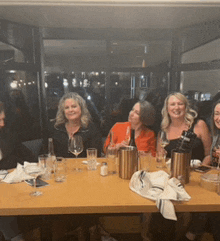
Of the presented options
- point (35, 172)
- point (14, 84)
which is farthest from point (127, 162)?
point (14, 84)

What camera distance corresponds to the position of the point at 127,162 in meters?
1.48

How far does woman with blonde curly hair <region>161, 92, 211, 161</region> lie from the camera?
233 cm

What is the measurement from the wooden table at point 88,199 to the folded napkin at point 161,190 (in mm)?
34

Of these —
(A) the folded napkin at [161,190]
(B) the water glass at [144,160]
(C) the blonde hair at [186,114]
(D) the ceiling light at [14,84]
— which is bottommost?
(A) the folded napkin at [161,190]

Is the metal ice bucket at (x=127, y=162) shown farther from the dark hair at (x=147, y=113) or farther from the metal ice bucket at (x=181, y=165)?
the dark hair at (x=147, y=113)

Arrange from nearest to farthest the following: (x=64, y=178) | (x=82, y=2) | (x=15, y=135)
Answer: (x=64, y=178)
(x=82, y=2)
(x=15, y=135)

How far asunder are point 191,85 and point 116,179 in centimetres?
134

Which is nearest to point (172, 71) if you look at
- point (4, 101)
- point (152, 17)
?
point (152, 17)

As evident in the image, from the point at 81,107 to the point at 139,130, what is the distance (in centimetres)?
70

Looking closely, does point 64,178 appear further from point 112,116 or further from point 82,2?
point 82,2

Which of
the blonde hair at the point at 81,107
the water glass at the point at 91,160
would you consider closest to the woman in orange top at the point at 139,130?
the blonde hair at the point at 81,107

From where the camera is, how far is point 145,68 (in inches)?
87.7

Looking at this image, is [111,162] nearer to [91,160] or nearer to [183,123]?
[91,160]

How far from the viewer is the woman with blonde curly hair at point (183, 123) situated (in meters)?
2.33
